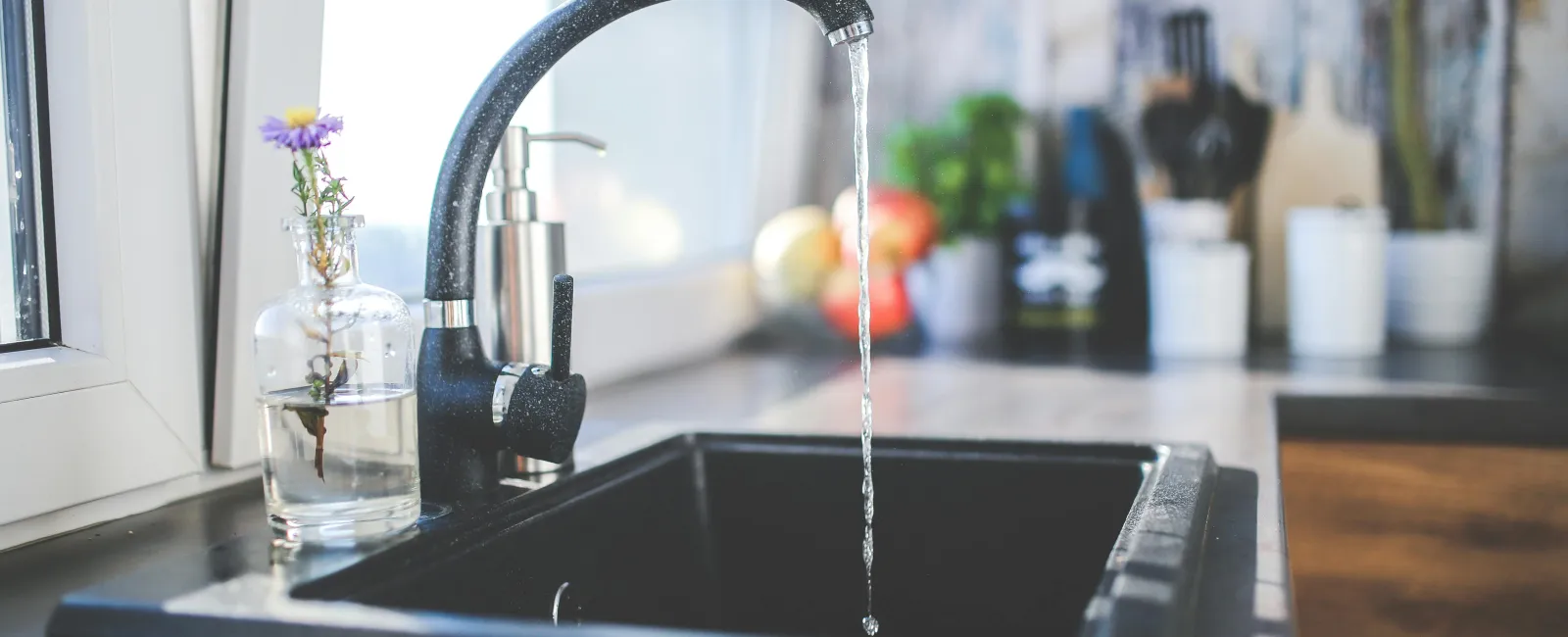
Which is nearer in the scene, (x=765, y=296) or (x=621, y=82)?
(x=621, y=82)

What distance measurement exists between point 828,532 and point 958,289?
1000 mm

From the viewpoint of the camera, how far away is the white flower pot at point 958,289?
189 centimetres

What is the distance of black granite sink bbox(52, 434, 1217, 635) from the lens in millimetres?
725

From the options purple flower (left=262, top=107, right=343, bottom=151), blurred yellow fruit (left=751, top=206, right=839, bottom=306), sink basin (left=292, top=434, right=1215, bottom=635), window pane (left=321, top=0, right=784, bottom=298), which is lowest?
sink basin (left=292, top=434, right=1215, bottom=635)

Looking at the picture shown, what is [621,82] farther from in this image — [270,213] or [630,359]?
[270,213]

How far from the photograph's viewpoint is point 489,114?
28.9 inches

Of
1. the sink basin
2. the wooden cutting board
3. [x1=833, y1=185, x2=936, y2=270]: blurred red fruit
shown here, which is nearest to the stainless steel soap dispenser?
the sink basin

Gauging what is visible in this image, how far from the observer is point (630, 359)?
158cm

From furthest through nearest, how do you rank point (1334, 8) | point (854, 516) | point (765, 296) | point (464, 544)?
point (765, 296) < point (1334, 8) < point (854, 516) < point (464, 544)

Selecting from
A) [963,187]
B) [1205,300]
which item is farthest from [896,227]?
[1205,300]

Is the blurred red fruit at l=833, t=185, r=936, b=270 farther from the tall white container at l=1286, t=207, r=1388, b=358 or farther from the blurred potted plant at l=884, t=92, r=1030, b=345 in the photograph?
the tall white container at l=1286, t=207, r=1388, b=358

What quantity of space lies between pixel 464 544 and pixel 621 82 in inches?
39.4

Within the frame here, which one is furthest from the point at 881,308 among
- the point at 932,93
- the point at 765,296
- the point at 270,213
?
the point at 270,213

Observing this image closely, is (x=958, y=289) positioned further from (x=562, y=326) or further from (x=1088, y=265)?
(x=562, y=326)
